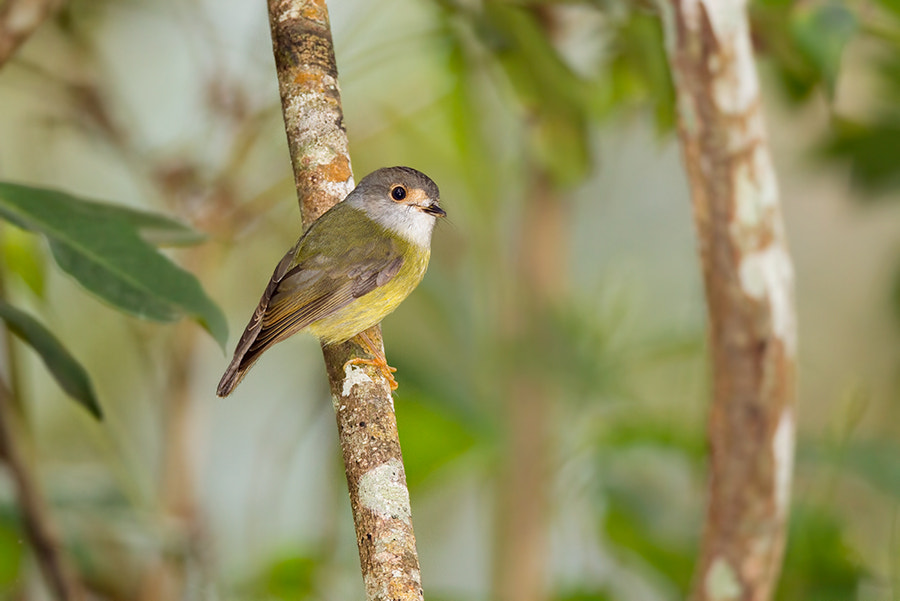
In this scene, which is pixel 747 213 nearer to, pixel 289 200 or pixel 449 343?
pixel 449 343

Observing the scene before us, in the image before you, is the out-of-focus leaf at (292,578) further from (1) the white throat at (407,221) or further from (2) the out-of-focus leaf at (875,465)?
(2) the out-of-focus leaf at (875,465)

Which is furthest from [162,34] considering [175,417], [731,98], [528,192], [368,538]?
[368,538]

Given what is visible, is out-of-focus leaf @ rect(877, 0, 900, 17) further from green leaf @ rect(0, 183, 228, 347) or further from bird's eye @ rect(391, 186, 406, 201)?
green leaf @ rect(0, 183, 228, 347)

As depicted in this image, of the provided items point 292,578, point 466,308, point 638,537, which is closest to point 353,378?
point 638,537

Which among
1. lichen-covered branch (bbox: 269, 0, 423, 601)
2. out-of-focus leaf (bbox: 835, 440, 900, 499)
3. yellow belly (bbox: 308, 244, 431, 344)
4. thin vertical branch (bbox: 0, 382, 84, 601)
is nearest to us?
lichen-covered branch (bbox: 269, 0, 423, 601)

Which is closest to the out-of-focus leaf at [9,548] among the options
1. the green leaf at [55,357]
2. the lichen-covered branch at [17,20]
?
the green leaf at [55,357]

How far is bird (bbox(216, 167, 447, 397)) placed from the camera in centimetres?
195

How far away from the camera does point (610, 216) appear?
624 centimetres

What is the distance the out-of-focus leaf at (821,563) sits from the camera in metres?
2.98

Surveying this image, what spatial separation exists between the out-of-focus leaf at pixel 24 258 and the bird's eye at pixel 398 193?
0.99 metres

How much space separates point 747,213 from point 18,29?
1620 mm

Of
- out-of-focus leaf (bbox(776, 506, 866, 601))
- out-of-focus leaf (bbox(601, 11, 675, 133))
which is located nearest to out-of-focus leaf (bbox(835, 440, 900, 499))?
out-of-focus leaf (bbox(776, 506, 866, 601))

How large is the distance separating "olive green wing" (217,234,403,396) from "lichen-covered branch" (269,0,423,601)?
109 mm

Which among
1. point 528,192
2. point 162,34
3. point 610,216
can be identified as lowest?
point 528,192
